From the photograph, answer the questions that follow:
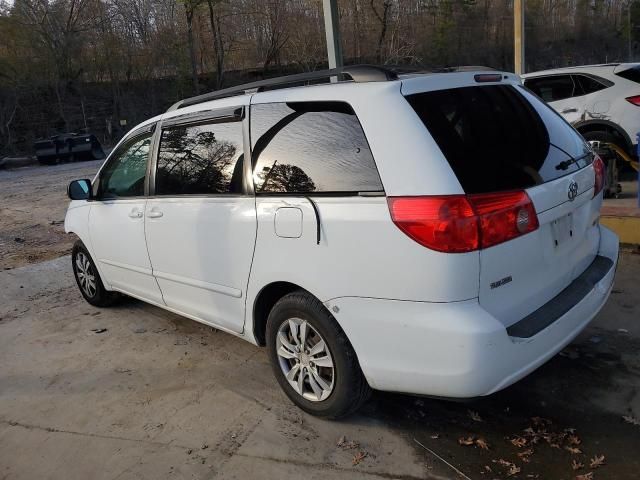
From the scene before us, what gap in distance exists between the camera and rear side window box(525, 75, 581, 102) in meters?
8.80

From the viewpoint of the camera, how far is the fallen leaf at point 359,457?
2.77m

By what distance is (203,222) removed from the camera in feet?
11.4

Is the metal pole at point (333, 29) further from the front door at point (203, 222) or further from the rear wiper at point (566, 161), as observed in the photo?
the rear wiper at point (566, 161)

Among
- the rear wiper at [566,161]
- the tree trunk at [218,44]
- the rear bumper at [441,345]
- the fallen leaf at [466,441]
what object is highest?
the tree trunk at [218,44]

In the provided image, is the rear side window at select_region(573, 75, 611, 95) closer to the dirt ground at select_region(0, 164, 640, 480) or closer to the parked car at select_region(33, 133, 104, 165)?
the dirt ground at select_region(0, 164, 640, 480)

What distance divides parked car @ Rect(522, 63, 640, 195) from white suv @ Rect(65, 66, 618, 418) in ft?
18.5

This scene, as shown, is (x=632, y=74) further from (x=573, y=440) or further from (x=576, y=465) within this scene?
(x=576, y=465)

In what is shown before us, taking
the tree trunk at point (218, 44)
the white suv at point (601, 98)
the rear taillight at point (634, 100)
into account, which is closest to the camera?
the rear taillight at point (634, 100)

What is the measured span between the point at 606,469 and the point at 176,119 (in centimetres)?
316

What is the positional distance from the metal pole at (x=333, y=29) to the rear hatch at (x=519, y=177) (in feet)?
14.8

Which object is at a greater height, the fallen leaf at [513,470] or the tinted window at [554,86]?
the tinted window at [554,86]

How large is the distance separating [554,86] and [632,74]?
1131 mm

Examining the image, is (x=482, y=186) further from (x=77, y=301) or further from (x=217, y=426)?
(x=77, y=301)

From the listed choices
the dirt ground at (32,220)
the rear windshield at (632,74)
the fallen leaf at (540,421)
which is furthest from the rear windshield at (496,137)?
the dirt ground at (32,220)
